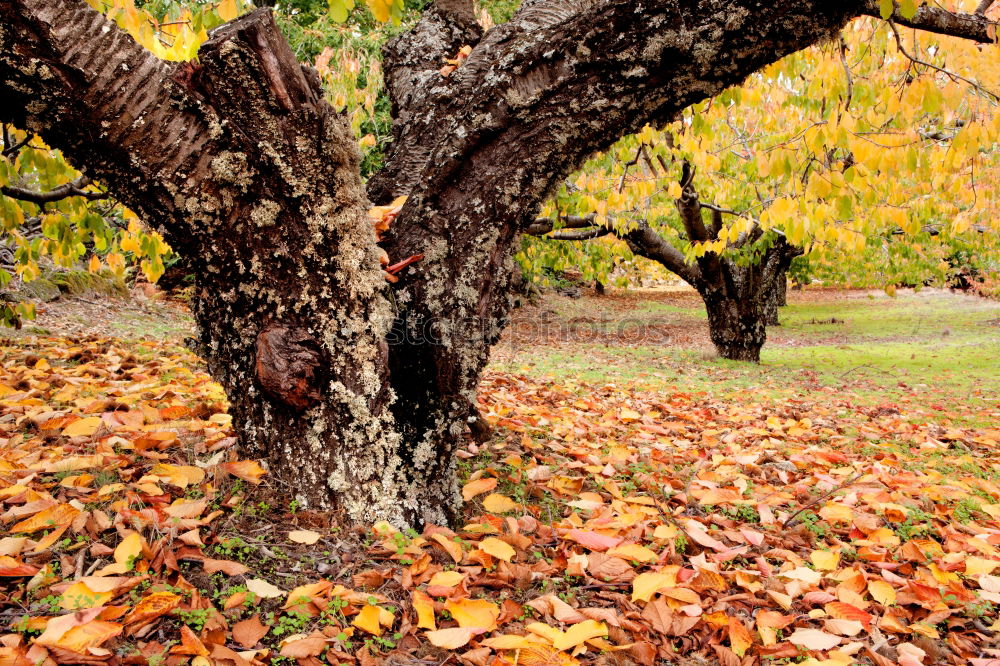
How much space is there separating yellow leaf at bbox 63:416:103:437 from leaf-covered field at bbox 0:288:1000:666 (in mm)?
12

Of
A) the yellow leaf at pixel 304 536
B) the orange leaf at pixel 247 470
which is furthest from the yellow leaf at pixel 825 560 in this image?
the orange leaf at pixel 247 470

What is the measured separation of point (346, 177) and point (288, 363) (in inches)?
24.8

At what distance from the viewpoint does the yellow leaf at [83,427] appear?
2547mm

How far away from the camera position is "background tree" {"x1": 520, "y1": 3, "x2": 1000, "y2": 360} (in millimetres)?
3494

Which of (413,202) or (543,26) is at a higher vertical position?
(543,26)

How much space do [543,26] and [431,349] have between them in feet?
3.93

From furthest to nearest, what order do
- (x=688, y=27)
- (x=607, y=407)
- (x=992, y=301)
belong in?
(x=992, y=301)
(x=607, y=407)
(x=688, y=27)

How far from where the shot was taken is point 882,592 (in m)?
2.04

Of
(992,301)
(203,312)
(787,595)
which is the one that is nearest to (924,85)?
(787,595)

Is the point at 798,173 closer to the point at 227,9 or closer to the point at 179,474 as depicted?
the point at 227,9

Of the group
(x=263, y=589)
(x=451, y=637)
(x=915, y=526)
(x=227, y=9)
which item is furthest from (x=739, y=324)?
(x=263, y=589)

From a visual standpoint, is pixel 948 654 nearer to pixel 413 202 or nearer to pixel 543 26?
pixel 413 202

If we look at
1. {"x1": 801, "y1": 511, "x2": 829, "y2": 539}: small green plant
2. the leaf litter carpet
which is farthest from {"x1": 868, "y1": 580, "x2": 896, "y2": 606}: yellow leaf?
{"x1": 801, "y1": 511, "x2": 829, "y2": 539}: small green plant

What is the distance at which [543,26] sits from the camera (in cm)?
214
